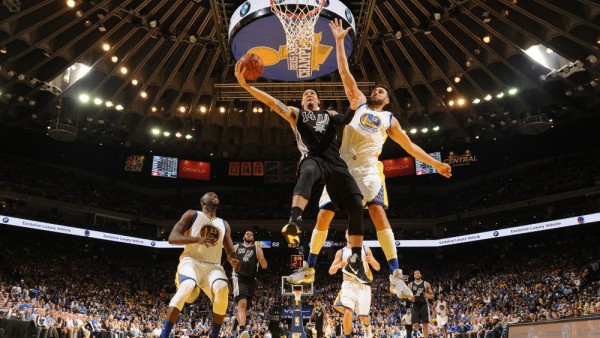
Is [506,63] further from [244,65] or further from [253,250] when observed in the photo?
[244,65]

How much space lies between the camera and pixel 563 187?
3142cm

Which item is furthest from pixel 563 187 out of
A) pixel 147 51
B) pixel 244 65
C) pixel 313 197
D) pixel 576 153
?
pixel 244 65

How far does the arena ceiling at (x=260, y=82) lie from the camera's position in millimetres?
18984

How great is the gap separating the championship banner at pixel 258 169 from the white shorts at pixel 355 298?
27.1 metres

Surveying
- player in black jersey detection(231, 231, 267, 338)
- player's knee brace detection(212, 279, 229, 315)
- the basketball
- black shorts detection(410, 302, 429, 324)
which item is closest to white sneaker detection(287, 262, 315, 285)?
player's knee brace detection(212, 279, 229, 315)

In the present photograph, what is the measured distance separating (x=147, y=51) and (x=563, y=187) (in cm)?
2607

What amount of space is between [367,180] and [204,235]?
2.87 meters

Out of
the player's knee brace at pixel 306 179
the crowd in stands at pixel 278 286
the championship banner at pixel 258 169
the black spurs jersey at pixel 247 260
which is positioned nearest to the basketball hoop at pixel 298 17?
the black spurs jersey at pixel 247 260

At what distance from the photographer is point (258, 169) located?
3731 cm

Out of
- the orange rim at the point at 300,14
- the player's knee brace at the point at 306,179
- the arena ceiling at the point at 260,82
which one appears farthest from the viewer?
the arena ceiling at the point at 260,82

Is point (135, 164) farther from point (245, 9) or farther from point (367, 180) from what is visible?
point (367, 180)

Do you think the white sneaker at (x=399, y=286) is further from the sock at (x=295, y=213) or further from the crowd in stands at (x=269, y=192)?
the crowd in stands at (x=269, y=192)

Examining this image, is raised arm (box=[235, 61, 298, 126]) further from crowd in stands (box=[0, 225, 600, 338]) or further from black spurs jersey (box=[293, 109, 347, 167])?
crowd in stands (box=[0, 225, 600, 338])

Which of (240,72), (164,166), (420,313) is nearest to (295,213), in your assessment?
(240,72)
